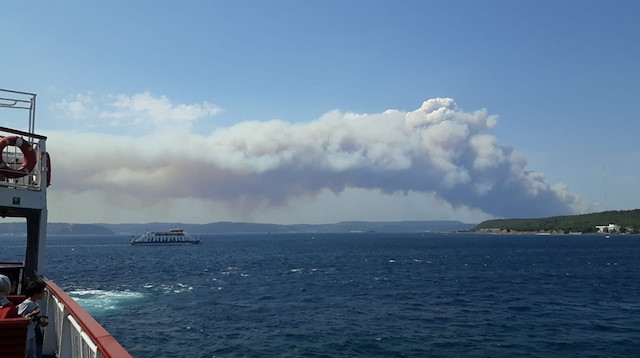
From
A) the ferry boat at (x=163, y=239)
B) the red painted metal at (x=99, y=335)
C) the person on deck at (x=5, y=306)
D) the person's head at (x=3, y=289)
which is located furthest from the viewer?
the ferry boat at (x=163, y=239)

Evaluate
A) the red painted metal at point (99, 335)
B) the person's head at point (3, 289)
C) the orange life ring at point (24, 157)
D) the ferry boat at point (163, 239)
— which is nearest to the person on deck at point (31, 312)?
the person's head at point (3, 289)

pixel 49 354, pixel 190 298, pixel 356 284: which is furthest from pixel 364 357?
pixel 356 284

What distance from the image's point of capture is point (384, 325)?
3127 cm

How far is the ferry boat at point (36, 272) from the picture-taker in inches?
211

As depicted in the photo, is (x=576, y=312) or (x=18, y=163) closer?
(x=18, y=163)

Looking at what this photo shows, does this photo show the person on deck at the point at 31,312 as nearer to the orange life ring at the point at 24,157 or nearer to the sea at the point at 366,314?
the orange life ring at the point at 24,157

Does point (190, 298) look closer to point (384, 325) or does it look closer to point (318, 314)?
point (318, 314)

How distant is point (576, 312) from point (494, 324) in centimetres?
1030

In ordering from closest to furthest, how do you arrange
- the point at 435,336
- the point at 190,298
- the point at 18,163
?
1. the point at 18,163
2. the point at 435,336
3. the point at 190,298

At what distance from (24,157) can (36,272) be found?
11.7 feet

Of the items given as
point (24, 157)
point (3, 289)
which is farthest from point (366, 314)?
point (3, 289)

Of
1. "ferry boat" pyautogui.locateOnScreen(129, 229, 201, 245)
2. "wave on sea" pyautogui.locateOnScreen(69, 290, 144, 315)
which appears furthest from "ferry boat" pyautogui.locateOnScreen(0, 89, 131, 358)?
"ferry boat" pyautogui.locateOnScreen(129, 229, 201, 245)

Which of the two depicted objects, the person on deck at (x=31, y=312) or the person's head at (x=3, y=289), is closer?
the person's head at (x=3, y=289)

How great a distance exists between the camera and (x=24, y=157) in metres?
11.9
